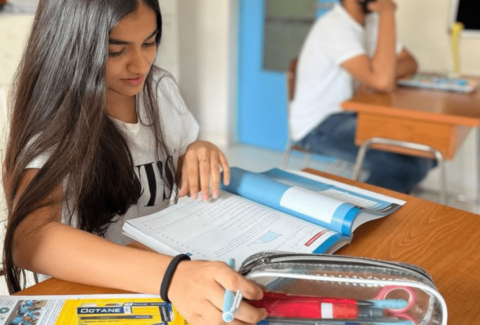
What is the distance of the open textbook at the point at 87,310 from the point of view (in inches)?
22.0

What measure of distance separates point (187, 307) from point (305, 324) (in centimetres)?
13

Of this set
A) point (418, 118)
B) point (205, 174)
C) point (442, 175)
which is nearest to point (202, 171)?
point (205, 174)

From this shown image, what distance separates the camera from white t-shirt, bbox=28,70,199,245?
985mm

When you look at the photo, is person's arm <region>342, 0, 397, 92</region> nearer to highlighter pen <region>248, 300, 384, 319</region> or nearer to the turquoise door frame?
the turquoise door frame

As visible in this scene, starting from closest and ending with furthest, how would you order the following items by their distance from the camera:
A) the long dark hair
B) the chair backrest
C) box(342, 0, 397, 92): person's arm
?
the long dark hair, box(342, 0, 397, 92): person's arm, the chair backrest

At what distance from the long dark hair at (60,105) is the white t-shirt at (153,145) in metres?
0.18

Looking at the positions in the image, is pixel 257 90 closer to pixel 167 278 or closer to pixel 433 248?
pixel 433 248

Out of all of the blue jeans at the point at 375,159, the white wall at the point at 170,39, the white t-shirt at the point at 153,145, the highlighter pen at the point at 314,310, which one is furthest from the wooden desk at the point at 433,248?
the white wall at the point at 170,39

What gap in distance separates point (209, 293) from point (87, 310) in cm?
17

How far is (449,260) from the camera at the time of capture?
722 millimetres

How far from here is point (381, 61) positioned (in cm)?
203

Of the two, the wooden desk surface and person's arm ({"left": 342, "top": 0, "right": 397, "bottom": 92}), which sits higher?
person's arm ({"left": 342, "top": 0, "right": 397, "bottom": 92})

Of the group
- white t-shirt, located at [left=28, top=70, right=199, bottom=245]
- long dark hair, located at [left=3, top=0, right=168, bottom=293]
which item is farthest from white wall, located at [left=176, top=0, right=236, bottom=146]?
long dark hair, located at [left=3, top=0, right=168, bottom=293]

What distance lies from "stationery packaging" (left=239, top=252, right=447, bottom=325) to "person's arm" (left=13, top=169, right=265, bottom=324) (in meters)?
0.03
